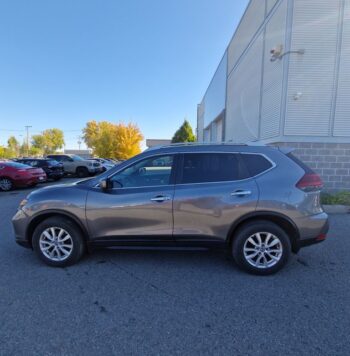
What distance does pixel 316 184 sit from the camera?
3.45 metres

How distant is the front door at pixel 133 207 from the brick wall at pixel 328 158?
20.5ft

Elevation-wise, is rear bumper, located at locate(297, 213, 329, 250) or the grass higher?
rear bumper, located at locate(297, 213, 329, 250)

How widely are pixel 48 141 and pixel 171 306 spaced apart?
118748 mm

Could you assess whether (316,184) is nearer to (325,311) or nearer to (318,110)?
(325,311)

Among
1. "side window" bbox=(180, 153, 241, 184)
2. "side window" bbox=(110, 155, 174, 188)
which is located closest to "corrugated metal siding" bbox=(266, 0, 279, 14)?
"side window" bbox=(180, 153, 241, 184)

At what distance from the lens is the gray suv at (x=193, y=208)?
3.40 m

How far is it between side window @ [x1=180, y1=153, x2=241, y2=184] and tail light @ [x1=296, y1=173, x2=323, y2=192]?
81 cm

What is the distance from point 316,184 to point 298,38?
6801 millimetres

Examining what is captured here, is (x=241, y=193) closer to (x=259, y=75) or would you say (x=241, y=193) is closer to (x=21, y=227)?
(x=21, y=227)

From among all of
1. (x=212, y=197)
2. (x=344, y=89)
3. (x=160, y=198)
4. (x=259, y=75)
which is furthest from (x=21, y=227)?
(x=259, y=75)

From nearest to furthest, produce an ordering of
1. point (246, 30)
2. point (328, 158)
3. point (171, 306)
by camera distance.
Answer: point (171, 306)
point (328, 158)
point (246, 30)

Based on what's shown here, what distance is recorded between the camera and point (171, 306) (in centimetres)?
280

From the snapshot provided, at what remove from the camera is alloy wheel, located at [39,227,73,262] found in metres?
3.69

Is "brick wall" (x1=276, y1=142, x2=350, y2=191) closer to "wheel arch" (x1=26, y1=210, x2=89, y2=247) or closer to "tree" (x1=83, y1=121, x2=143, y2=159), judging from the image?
Answer: "wheel arch" (x1=26, y1=210, x2=89, y2=247)
